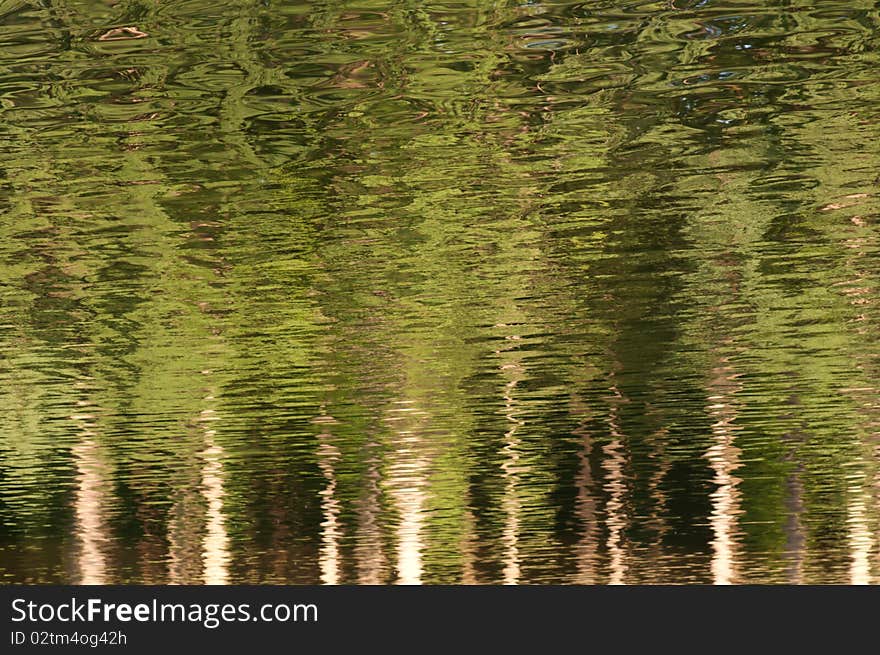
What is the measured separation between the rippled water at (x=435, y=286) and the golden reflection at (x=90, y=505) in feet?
0.07

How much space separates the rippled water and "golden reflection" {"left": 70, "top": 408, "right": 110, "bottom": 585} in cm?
2

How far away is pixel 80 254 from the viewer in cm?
285

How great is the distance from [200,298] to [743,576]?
329cm

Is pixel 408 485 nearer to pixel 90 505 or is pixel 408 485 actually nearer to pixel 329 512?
pixel 329 512

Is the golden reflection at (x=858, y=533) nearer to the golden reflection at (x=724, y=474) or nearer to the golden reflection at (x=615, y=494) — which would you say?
the golden reflection at (x=724, y=474)

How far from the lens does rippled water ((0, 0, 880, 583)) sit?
2.25 metres

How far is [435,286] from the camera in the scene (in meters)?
3.04

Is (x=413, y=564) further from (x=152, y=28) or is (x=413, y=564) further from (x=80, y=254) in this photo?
(x=152, y=28)

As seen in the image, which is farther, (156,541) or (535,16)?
(156,541)

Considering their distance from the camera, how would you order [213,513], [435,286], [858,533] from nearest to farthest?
[435,286] < [213,513] < [858,533]

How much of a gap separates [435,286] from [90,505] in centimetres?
222

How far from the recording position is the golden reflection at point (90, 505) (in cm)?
387

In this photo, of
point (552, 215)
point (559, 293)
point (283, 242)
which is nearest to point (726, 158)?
point (552, 215)

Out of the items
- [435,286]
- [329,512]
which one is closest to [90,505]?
[329,512]
